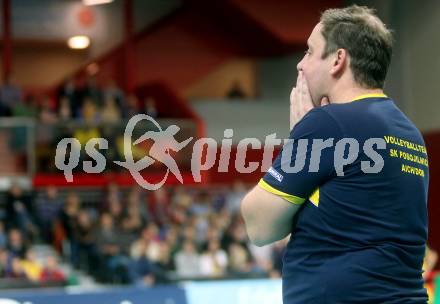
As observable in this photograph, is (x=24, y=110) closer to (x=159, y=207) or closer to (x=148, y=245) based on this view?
(x=159, y=207)

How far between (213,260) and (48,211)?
287 cm

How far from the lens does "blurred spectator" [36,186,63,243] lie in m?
15.2

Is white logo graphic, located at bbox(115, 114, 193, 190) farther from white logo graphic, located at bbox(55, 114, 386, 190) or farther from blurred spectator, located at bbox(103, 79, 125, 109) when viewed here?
blurred spectator, located at bbox(103, 79, 125, 109)

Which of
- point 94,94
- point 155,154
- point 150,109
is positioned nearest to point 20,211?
point 155,154

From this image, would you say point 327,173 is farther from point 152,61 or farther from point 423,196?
point 152,61

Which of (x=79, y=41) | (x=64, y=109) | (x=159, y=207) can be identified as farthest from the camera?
(x=79, y=41)

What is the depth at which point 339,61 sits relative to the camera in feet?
8.98

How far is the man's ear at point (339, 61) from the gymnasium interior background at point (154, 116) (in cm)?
658

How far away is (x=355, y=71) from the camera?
108 inches

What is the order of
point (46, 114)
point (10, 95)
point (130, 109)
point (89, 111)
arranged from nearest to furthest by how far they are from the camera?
1. point (46, 114)
2. point (89, 111)
3. point (10, 95)
4. point (130, 109)

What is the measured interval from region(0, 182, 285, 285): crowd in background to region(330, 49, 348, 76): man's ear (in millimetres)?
10424

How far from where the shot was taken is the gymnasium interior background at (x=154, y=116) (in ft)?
44.5

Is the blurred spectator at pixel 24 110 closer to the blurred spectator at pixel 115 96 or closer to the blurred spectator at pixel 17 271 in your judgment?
the blurred spectator at pixel 115 96

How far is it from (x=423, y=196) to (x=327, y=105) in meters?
0.40
